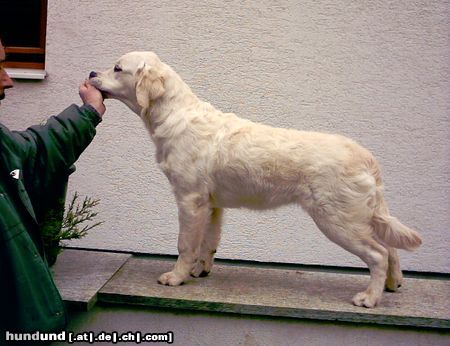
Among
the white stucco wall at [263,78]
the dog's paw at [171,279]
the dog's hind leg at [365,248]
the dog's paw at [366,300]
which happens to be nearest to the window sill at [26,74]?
the white stucco wall at [263,78]

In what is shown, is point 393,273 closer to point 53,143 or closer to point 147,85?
point 147,85

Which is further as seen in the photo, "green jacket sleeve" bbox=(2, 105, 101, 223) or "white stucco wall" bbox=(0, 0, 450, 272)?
"white stucco wall" bbox=(0, 0, 450, 272)

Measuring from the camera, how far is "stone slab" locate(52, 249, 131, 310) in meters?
3.22

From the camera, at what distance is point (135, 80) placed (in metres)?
3.37

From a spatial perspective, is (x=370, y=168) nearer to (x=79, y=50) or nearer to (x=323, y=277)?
(x=323, y=277)

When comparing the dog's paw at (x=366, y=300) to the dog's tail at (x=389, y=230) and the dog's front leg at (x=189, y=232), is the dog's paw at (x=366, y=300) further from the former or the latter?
the dog's front leg at (x=189, y=232)

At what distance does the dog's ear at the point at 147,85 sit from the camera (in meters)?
3.33

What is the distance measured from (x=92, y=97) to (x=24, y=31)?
306 cm

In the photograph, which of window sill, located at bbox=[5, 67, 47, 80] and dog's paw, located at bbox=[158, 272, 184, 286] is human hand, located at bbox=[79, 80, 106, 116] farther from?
window sill, located at bbox=[5, 67, 47, 80]

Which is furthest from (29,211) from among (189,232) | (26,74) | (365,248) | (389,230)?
(26,74)

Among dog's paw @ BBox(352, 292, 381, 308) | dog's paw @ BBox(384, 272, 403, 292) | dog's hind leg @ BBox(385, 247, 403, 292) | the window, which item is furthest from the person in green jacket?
the window

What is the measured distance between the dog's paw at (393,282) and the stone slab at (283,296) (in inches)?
2.1

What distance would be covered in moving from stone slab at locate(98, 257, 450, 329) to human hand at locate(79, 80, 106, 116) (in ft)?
3.81

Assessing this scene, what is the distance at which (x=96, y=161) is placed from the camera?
208 inches
